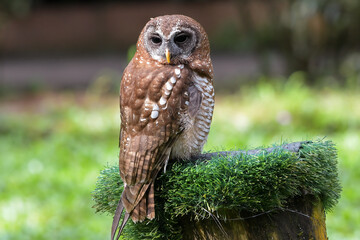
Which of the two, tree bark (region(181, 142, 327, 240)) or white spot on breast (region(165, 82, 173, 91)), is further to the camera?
white spot on breast (region(165, 82, 173, 91))

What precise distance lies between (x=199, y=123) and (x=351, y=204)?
8.55 feet

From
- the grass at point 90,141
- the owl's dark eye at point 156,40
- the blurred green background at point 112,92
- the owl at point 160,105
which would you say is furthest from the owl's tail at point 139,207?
the grass at point 90,141

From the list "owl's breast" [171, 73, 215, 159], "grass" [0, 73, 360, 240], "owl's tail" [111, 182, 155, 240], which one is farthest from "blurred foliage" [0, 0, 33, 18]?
"owl's tail" [111, 182, 155, 240]

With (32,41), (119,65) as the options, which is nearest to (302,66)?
(119,65)

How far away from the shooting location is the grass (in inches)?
169

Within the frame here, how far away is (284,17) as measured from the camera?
844cm

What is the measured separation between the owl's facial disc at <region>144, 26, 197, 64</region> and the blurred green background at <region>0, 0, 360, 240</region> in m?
0.52

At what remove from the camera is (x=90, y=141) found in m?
6.30

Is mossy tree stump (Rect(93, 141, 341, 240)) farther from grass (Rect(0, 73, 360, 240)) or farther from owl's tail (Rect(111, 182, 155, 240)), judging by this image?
grass (Rect(0, 73, 360, 240))

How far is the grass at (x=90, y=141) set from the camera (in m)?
4.29

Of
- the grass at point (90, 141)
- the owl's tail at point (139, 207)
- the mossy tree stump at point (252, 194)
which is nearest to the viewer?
the mossy tree stump at point (252, 194)

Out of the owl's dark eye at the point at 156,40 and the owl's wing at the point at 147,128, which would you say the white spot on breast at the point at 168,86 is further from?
the owl's dark eye at the point at 156,40

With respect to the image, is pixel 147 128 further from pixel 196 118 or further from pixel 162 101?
pixel 196 118

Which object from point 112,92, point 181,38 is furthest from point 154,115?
point 112,92
